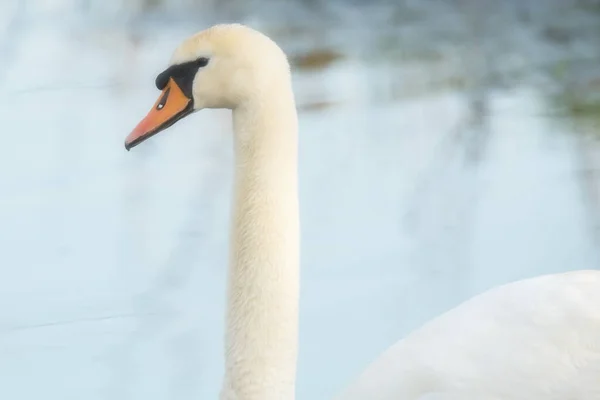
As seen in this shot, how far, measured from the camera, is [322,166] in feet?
10.2

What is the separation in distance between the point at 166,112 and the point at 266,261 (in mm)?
225

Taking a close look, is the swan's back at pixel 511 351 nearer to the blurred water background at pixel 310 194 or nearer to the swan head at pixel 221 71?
the swan head at pixel 221 71

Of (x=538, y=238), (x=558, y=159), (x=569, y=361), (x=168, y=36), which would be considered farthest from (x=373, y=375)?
(x=168, y=36)

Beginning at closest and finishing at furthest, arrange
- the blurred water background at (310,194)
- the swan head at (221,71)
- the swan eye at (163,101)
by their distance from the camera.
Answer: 1. the swan head at (221,71)
2. the swan eye at (163,101)
3. the blurred water background at (310,194)

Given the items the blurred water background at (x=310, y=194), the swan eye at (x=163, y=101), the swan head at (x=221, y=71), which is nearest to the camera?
the swan head at (x=221, y=71)

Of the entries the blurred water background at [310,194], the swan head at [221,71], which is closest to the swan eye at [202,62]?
the swan head at [221,71]

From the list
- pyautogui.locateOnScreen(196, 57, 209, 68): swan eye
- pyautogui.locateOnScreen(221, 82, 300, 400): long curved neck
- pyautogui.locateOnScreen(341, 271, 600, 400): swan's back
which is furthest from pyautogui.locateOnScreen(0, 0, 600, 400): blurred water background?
pyautogui.locateOnScreen(196, 57, 209, 68): swan eye

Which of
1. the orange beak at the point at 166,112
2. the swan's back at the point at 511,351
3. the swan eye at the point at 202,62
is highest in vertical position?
the swan eye at the point at 202,62

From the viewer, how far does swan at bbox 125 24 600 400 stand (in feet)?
4.20

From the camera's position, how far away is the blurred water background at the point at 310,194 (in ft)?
7.25

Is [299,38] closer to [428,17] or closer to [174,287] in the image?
[428,17]

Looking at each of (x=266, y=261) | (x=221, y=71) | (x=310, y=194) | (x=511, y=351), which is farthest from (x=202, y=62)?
(x=310, y=194)

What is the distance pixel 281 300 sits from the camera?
1.29 meters

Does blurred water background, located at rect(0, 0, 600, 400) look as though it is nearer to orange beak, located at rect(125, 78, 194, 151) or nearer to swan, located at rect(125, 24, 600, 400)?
swan, located at rect(125, 24, 600, 400)
